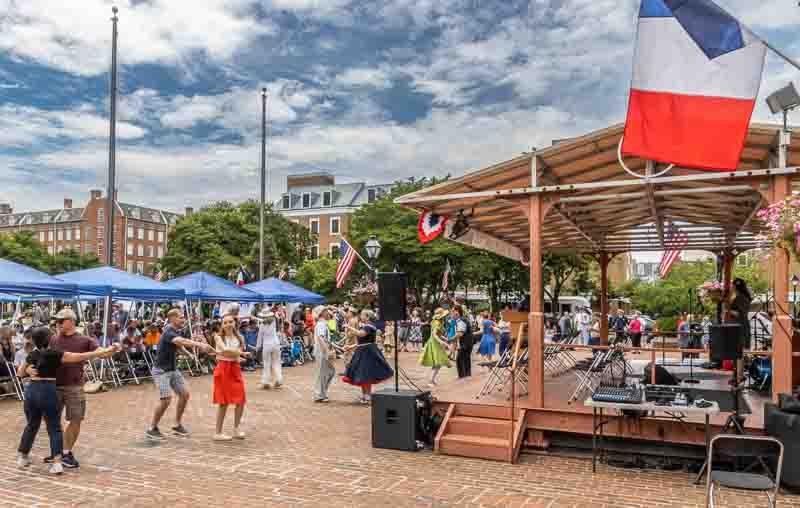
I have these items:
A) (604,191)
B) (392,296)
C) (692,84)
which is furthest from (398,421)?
(692,84)

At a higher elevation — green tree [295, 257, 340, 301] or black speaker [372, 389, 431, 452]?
green tree [295, 257, 340, 301]

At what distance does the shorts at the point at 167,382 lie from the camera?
8.71 meters

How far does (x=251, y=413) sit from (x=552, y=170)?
20.9ft

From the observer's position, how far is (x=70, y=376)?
721 centimetres

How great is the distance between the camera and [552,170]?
9492 millimetres

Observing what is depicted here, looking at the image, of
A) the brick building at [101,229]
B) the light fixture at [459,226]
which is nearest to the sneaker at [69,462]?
the light fixture at [459,226]

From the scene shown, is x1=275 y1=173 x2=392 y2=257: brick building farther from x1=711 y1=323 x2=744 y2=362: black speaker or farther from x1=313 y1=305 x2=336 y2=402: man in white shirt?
x1=711 y1=323 x2=744 y2=362: black speaker

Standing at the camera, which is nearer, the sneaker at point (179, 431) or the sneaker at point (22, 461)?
the sneaker at point (22, 461)

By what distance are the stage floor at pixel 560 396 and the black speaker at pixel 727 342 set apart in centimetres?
80

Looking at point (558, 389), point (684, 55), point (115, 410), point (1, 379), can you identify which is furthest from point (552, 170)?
point (1, 379)

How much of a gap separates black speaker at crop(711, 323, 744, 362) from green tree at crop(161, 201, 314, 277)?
42.9m

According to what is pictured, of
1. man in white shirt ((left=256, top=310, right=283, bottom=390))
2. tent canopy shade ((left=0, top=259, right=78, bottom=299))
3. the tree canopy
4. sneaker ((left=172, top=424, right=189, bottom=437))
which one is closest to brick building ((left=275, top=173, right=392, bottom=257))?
the tree canopy

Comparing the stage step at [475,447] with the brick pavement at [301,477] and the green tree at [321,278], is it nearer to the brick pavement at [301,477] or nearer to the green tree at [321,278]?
the brick pavement at [301,477]

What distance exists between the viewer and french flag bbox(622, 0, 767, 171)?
277 inches
